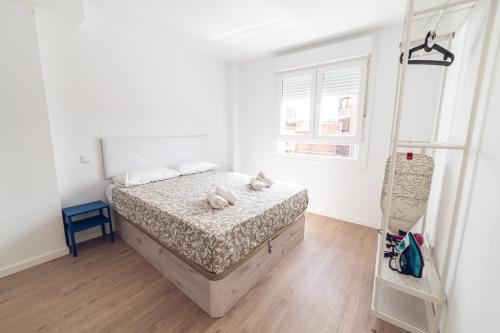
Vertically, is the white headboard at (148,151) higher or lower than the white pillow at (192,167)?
higher

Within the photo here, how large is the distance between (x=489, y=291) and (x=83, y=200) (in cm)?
353

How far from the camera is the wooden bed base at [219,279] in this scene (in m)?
1.53

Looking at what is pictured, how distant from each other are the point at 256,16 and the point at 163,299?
3.01m

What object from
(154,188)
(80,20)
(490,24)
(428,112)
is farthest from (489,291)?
(80,20)

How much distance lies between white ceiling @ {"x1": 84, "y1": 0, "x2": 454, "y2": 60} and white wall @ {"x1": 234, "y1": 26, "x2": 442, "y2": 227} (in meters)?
0.52

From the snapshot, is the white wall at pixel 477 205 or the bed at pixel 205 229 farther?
the bed at pixel 205 229

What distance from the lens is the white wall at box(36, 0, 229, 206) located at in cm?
226

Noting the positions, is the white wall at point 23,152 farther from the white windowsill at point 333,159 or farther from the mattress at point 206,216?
the white windowsill at point 333,159

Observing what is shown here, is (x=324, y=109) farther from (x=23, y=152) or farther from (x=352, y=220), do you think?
(x=23, y=152)

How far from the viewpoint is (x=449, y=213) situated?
4.76 ft

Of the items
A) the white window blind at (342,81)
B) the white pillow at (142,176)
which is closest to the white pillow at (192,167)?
the white pillow at (142,176)

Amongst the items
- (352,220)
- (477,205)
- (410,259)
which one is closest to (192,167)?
(352,220)

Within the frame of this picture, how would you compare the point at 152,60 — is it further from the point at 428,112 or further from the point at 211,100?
the point at 428,112

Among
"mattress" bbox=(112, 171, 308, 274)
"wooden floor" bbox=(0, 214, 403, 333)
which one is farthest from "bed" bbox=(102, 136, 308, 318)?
"wooden floor" bbox=(0, 214, 403, 333)
